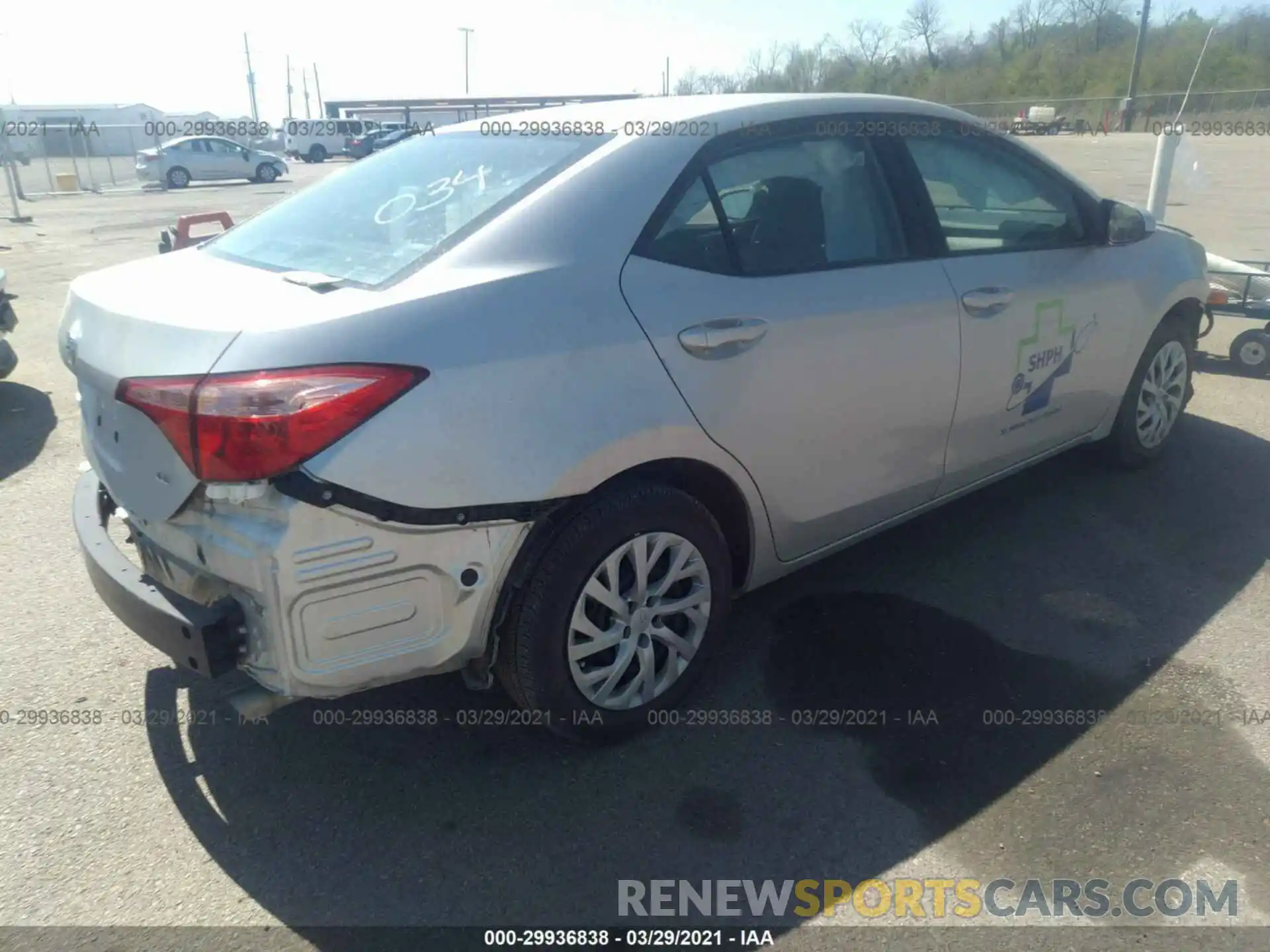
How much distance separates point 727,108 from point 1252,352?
509 centimetres

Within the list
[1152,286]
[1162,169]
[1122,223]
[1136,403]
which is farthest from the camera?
[1162,169]

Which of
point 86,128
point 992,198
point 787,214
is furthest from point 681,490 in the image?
point 86,128

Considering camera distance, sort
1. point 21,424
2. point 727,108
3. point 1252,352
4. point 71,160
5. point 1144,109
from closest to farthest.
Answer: point 727,108, point 21,424, point 1252,352, point 71,160, point 1144,109

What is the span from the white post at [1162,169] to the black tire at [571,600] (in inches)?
274

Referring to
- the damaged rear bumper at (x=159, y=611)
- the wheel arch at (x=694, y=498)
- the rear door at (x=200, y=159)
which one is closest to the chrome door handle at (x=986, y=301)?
the wheel arch at (x=694, y=498)

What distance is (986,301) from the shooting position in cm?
356

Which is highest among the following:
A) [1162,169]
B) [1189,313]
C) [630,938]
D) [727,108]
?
[727,108]

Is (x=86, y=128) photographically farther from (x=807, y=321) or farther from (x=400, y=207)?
(x=807, y=321)

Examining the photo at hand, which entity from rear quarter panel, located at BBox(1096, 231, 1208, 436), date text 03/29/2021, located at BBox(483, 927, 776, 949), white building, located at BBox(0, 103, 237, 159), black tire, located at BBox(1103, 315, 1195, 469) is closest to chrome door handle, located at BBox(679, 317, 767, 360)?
date text 03/29/2021, located at BBox(483, 927, 776, 949)

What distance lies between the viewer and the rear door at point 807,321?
2787 mm

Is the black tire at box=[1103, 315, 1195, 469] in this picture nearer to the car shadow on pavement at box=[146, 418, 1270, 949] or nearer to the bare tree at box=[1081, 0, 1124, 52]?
the car shadow on pavement at box=[146, 418, 1270, 949]

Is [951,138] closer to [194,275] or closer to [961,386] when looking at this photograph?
[961,386]

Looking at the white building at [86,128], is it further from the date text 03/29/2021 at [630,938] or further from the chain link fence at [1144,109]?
the chain link fence at [1144,109]

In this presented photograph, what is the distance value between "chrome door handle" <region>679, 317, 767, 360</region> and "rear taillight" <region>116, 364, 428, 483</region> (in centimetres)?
89
